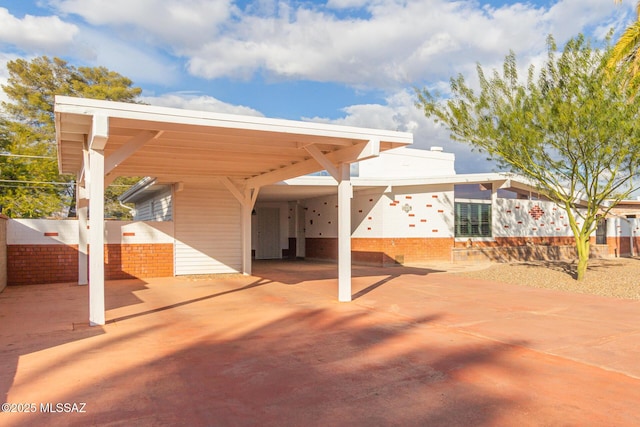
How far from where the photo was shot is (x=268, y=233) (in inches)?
865

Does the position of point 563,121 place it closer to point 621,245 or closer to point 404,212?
point 404,212

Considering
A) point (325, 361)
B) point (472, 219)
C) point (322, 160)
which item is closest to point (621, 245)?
point (472, 219)

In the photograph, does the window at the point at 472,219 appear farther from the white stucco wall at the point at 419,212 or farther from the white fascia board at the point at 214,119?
the white fascia board at the point at 214,119

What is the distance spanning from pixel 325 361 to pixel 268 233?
17.0 meters

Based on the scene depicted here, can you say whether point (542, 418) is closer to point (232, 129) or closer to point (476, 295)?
point (232, 129)

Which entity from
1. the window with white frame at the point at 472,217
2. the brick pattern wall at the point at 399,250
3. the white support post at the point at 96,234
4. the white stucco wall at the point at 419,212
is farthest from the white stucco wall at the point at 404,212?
the white support post at the point at 96,234

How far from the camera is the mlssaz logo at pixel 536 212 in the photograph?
20797 millimetres

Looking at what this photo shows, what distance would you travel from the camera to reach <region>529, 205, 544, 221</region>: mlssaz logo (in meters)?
20.8

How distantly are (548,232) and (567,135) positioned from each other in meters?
11.8

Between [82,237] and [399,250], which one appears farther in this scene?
[399,250]

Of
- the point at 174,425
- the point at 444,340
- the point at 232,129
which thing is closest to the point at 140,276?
the point at 232,129

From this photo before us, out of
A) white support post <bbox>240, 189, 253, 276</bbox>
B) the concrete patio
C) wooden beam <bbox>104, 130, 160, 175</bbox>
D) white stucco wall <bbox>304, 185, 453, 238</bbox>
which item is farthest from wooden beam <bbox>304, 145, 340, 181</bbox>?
white stucco wall <bbox>304, 185, 453, 238</bbox>

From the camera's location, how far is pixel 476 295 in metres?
10.0

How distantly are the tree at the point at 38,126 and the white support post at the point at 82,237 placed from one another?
34.6 ft
